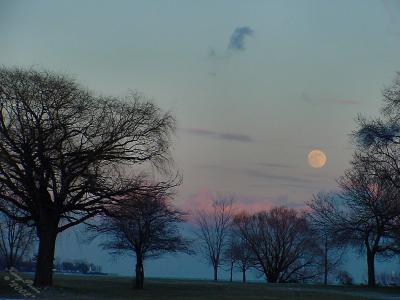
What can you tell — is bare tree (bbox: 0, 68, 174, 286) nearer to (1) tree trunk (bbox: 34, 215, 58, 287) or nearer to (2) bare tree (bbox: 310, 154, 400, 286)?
(1) tree trunk (bbox: 34, 215, 58, 287)

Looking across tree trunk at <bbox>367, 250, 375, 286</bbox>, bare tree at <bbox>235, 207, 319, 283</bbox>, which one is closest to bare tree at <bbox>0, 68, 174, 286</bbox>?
tree trunk at <bbox>367, 250, 375, 286</bbox>

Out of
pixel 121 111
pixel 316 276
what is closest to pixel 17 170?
pixel 121 111

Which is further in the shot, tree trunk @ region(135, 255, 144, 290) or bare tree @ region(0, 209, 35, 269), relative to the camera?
bare tree @ region(0, 209, 35, 269)

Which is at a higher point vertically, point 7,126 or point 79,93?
point 79,93

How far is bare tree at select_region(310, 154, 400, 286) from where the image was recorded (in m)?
47.0

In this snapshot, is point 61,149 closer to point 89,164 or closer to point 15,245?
point 89,164

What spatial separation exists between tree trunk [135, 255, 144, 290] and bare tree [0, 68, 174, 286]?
7999mm

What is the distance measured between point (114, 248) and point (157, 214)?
600cm

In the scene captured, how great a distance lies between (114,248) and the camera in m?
45.6

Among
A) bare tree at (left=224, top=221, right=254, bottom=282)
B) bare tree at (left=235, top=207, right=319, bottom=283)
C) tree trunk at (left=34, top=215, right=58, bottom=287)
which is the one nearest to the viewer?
tree trunk at (left=34, top=215, right=58, bottom=287)

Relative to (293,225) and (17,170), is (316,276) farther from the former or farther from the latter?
(17,170)

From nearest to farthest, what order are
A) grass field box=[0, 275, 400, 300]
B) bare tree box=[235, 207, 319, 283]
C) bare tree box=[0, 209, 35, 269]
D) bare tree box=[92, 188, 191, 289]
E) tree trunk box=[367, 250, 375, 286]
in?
1. grass field box=[0, 275, 400, 300]
2. bare tree box=[92, 188, 191, 289]
3. tree trunk box=[367, 250, 375, 286]
4. bare tree box=[0, 209, 35, 269]
5. bare tree box=[235, 207, 319, 283]

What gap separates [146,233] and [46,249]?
31.4 feet

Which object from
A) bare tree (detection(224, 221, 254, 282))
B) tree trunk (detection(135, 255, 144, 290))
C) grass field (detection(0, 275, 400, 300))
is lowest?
grass field (detection(0, 275, 400, 300))
